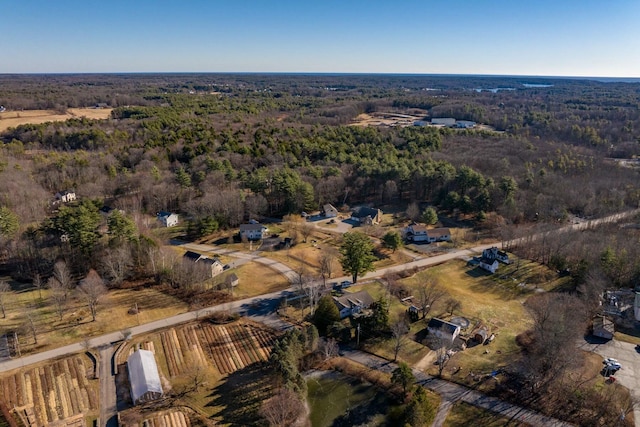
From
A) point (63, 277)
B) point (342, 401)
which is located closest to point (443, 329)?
point (342, 401)

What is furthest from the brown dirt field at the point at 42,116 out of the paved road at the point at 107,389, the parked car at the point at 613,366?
the parked car at the point at 613,366

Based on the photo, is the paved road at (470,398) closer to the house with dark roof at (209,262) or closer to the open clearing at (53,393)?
the open clearing at (53,393)

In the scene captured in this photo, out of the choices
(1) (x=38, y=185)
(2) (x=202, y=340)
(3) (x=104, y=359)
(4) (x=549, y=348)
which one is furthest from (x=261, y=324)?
(1) (x=38, y=185)

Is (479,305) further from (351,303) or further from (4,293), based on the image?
(4,293)

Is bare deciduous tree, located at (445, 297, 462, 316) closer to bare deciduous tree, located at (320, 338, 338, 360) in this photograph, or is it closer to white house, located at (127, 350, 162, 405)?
bare deciduous tree, located at (320, 338, 338, 360)

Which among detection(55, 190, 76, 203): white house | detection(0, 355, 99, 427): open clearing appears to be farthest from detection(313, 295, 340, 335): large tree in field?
detection(55, 190, 76, 203): white house

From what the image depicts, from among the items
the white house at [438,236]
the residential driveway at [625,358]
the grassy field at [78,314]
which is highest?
the white house at [438,236]
